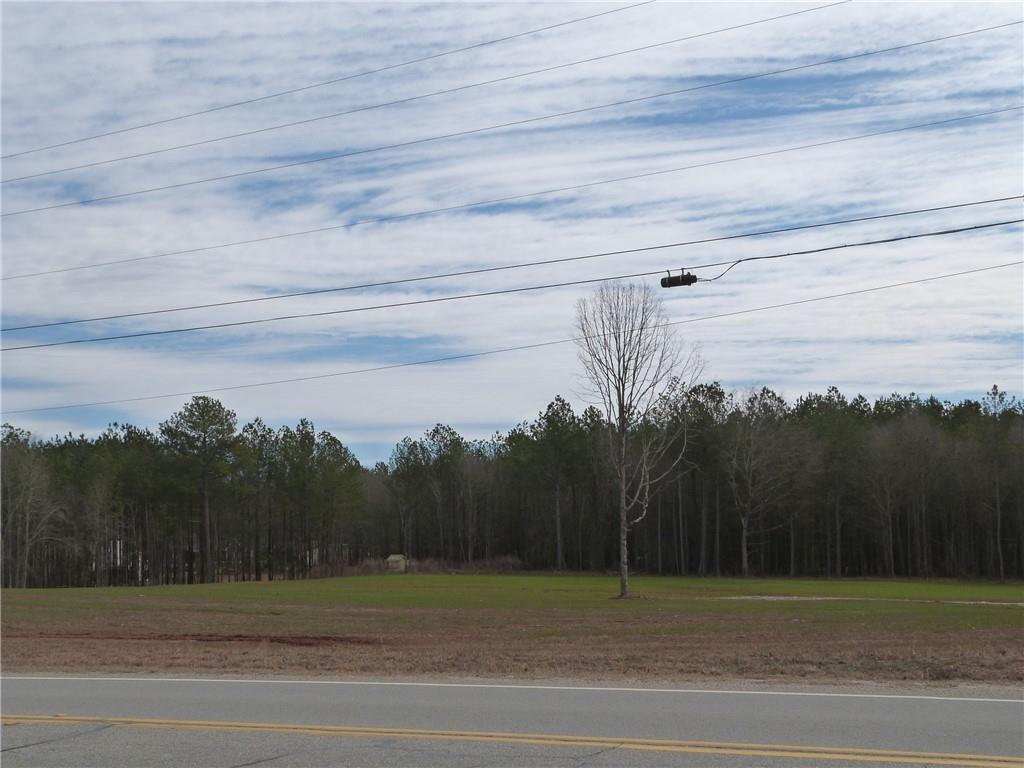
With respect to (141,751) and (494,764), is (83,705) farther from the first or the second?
(494,764)

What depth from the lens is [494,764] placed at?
9.08 meters

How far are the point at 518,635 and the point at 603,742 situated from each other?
16776 millimetres

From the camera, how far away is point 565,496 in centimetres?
10919

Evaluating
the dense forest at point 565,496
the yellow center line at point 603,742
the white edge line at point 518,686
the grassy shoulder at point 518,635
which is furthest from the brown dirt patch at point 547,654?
the dense forest at point 565,496

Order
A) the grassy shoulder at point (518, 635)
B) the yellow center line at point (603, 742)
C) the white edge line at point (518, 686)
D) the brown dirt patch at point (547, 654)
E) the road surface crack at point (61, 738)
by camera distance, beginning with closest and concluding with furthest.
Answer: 1. the yellow center line at point (603, 742)
2. the road surface crack at point (61, 738)
3. the white edge line at point (518, 686)
4. the brown dirt patch at point (547, 654)
5. the grassy shoulder at point (518, 635)

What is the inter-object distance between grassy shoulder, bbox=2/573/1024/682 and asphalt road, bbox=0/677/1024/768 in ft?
10.8

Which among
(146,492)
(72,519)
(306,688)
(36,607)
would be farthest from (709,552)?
(306,688)

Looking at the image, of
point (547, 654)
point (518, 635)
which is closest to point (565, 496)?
point (518, 635)

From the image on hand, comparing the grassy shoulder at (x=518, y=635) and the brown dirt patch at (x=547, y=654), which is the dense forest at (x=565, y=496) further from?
the brown dirt patch at (x=547, y=654)

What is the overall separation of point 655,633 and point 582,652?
21.7ft

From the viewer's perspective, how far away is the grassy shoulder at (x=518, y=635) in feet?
58.6

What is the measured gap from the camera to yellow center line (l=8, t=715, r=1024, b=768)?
30.0 ft

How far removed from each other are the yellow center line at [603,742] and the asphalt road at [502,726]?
2 cm

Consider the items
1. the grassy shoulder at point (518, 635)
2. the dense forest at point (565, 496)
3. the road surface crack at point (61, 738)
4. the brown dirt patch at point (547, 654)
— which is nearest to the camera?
the road surface crack at point (61, 738)
